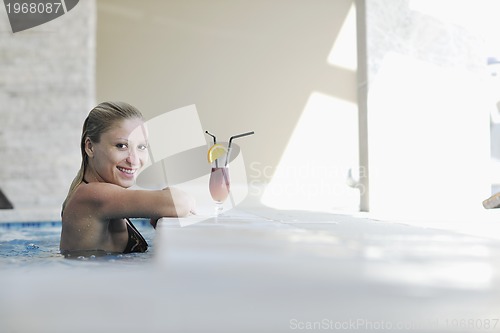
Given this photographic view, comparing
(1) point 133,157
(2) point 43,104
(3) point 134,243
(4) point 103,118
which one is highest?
(2) point 43,104

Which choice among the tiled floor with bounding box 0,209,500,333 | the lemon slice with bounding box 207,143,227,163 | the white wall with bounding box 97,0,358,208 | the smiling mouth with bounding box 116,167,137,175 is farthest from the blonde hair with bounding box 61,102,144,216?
the white wall with bounding box 97,0,358,208

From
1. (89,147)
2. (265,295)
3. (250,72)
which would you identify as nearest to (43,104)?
(250,72)

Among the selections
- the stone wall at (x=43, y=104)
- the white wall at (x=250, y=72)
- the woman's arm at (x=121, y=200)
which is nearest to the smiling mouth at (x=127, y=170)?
the woman's arm at (x=121, y=200)

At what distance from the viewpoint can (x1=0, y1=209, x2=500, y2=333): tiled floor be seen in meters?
0.42

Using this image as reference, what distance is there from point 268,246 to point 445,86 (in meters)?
2.60

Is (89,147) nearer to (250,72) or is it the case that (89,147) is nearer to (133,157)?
(133,157)

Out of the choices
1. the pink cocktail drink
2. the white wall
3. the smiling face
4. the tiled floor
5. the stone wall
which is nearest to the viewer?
the tiled floor

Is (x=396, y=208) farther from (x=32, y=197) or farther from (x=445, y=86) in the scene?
(x=32, y=197)

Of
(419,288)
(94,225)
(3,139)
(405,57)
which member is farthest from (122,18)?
(419,288)

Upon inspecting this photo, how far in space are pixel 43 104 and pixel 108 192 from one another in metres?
2.82

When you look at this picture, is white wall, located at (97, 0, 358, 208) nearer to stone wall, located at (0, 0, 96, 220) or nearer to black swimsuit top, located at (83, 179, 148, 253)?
stone wall, located at (0, 0, 96, 220)

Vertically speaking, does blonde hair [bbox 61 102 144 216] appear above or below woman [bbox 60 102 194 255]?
above

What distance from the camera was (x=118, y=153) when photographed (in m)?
1.65

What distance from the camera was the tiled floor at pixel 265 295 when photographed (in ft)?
1.38
